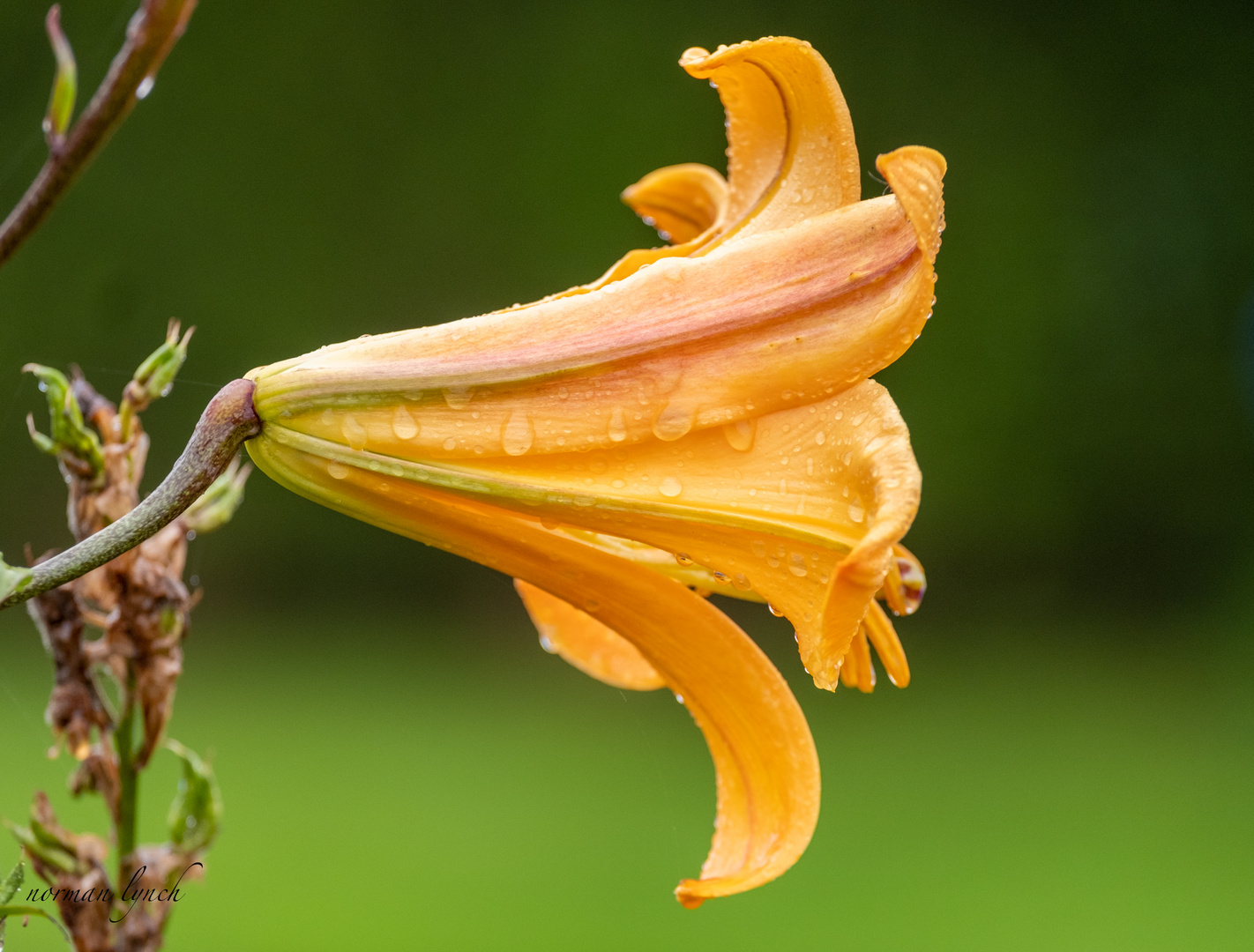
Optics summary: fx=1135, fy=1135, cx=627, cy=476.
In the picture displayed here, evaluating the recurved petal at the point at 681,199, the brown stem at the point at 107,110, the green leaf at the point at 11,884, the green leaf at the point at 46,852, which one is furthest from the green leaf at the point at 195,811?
the recurved petal at the point at 681,199

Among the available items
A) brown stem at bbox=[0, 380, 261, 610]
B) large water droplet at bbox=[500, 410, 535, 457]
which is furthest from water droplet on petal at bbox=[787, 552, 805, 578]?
brown stem at bbox=[0, 380, 261, 610]

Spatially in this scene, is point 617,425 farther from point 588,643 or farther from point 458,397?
point 588,643

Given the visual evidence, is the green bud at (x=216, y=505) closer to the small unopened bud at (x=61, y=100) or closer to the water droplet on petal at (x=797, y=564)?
the small unopened bud at (x=61, y=100)

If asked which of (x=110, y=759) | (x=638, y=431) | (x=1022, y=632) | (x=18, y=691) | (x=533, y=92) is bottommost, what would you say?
(x=1022, y=632)

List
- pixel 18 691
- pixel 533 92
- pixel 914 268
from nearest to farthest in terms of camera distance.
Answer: pixel 914 268, pixel 18 691, pixel 533 92

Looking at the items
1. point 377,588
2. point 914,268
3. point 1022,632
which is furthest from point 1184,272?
point 914,268

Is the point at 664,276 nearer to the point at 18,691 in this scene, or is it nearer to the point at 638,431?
the point at 638,431

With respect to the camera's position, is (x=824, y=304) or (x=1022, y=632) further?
(x=1022, y=632)
